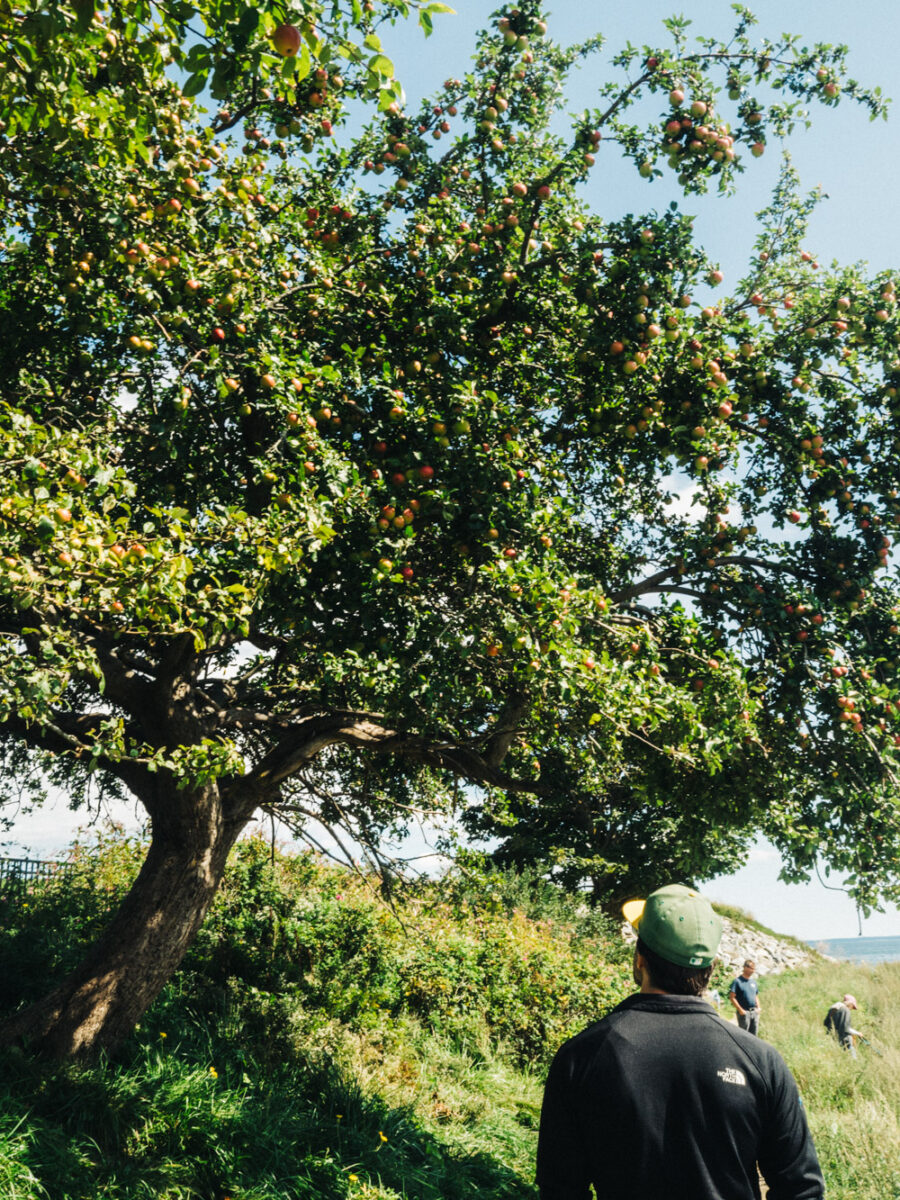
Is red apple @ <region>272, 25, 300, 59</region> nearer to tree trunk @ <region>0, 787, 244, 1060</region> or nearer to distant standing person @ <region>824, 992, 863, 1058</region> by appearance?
tree trunk @ <region>0, 787, 244, 1060</region>

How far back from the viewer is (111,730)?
5.05 m

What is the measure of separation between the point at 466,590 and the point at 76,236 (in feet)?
13.5

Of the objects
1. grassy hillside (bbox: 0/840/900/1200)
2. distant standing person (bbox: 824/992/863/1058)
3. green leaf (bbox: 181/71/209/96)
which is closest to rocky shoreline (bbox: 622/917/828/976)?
distant standing person (bbox: 824/992/863/1058)

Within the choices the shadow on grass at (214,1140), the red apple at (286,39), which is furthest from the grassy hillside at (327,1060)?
the red apple at (286,39)

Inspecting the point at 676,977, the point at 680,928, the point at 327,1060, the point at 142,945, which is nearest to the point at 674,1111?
the point at 676,977

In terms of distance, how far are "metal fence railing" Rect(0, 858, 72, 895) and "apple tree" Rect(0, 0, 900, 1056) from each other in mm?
4599

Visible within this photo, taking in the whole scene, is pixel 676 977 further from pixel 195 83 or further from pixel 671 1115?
pixel 195 83

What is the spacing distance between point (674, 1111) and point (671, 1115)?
0.01 meters

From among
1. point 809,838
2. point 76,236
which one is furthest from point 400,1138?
point 76,236

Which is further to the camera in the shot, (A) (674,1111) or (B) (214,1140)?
(B) (214,1140)

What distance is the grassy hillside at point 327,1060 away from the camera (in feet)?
18.1

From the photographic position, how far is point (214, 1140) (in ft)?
18.6

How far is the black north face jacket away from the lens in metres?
2.13

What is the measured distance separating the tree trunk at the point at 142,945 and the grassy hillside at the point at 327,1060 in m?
0.38
